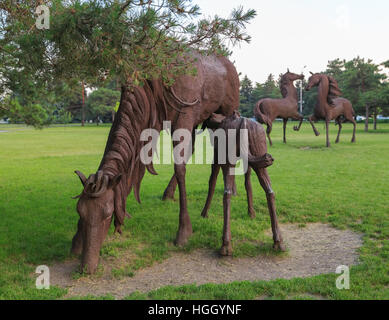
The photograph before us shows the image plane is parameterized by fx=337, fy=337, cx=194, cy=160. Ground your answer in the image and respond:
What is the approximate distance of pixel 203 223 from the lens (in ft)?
17.5

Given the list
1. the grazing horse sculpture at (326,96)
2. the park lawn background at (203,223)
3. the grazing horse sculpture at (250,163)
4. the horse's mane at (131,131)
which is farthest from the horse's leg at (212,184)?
the grazing horse sculpture at (326,96)

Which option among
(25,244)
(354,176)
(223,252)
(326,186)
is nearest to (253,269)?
(223,252)

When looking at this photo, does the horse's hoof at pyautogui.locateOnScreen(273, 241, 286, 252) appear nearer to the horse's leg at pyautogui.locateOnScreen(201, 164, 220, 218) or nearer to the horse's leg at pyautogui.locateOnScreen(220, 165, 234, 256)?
the horse's leg at pyautogui.locateOnScreen(220, 165, 234, 256)

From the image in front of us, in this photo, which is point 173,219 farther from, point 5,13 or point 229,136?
point 5,13

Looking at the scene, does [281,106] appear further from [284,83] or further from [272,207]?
[272,207]

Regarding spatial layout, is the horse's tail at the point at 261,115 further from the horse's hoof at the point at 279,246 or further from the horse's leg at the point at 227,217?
the horse's hoof at the point at 279,246

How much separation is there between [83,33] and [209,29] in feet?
4.26

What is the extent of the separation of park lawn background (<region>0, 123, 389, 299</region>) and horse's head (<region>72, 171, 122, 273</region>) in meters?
0.39

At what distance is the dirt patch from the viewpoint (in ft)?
11.5

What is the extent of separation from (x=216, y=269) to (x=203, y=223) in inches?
57.2

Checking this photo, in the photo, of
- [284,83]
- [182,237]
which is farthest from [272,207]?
[284,83]

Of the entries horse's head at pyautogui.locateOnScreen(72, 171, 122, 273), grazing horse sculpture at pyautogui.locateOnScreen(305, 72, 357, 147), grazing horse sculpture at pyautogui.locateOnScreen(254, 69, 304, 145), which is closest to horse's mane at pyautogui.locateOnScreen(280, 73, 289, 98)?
grazing horse sculpture at pyautogui.locateOnScreen(254, 69, 304, 145)

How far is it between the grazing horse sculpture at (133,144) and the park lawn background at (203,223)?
501 millimetres
